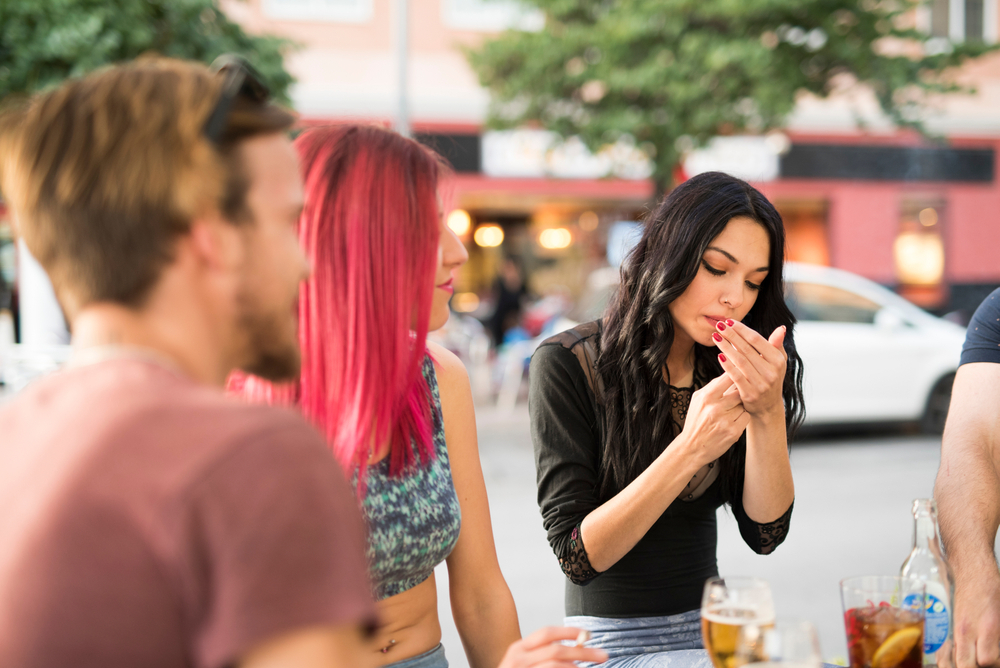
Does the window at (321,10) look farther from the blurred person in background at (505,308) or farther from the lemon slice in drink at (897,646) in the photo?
the lemon slice in drink at (897,646)

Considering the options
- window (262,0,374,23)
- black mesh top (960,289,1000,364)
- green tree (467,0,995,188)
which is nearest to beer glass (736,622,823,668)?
black mesh top (960,289,1000,364)

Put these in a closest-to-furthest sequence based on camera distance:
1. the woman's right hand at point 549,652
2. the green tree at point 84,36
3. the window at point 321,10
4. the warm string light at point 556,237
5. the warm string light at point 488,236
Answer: the woman's right hand at point 549,652
the green tree at point 84,36
the window at point 321,10
the warm string light at point 488,236
the warm string light at point 556,237

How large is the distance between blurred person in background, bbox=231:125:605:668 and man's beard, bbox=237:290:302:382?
59 cm

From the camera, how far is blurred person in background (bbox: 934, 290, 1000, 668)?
1621mm

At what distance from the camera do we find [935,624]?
4.54 feet

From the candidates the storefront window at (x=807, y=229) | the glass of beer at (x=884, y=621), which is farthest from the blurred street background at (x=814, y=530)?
the storefront window at (x=807, y=229)

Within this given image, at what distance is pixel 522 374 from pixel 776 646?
32.2ft

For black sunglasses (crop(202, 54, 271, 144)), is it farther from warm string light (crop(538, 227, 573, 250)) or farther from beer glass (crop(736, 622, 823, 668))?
warm string light (crop(538, 227, 573, 250))

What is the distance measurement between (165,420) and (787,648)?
2.77 ft

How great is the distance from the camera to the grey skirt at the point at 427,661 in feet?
5.67

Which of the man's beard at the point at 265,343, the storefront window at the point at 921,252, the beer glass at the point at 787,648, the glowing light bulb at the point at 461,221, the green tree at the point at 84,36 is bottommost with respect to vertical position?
the beer glass at the point at 787,648

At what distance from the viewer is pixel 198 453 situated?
2.45 feet

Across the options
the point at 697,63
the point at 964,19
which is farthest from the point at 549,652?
the point at 964,19

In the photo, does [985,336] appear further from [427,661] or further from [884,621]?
[427,661]
